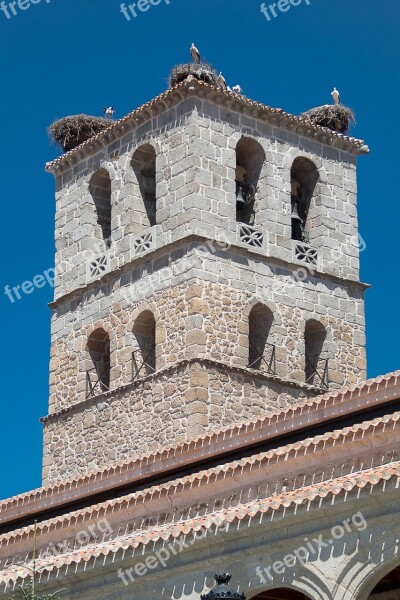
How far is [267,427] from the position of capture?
937 inches

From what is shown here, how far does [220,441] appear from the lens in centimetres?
2427

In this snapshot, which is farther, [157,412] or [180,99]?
[180,99]

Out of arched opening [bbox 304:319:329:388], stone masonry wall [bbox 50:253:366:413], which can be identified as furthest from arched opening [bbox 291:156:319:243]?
arched opening [bbox 304:319:329:388]

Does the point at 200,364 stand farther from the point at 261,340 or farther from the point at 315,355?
the point at 315,355

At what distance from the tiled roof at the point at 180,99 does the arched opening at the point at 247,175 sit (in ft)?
2.22

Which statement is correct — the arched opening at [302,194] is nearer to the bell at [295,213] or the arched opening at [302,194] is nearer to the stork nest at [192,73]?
the bell at [295,213]

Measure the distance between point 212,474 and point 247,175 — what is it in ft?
40.8

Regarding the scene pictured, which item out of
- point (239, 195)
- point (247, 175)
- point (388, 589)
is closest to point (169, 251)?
point (239, 195)

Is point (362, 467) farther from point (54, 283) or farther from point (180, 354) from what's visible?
point (54, 283)

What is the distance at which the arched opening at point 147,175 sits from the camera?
33.2 m

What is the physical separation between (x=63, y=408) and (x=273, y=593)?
13549 mm

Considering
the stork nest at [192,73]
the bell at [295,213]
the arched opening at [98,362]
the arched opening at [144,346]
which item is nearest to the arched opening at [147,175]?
the stork nest at [192,73]

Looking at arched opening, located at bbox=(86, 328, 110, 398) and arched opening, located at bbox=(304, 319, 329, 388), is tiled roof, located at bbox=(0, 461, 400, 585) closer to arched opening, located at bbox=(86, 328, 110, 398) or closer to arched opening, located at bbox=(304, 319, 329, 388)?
arched opening, located at bbox=(86, 328, 110, 398)

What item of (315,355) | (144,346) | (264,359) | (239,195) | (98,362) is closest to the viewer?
(264,359)
